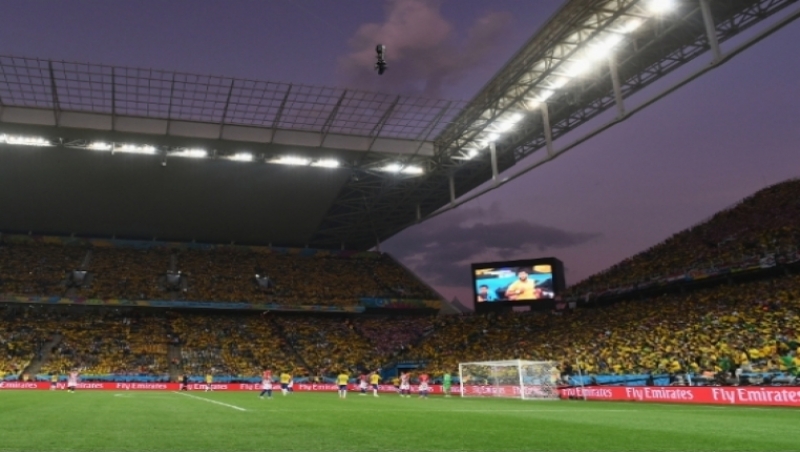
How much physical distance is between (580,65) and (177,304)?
37338 millimetres

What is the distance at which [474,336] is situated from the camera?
49.0 metres

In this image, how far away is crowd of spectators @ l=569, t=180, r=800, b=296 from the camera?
116ft

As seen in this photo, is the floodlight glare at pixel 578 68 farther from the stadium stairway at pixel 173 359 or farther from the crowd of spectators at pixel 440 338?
the stadium stairway at pixel 173 359

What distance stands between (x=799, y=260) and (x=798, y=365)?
464 inches

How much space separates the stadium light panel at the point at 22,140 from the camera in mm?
36000

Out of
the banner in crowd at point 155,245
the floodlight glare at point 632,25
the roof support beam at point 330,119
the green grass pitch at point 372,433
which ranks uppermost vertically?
the roof support beam at point 330,119

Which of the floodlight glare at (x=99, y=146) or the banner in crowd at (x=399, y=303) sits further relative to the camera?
the banner in crowd at (x=399, y=303)

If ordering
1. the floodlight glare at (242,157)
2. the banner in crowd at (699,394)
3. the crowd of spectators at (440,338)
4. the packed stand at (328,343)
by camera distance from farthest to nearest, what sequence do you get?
1. the packed stand at (328,343)
2. the floodlight glare at (242,157)
3. the crowd of spectators at (440,338)
4. the banner in crowd at (699,394)

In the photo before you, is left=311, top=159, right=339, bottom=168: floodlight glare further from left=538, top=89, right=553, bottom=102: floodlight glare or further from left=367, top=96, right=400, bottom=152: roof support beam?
left=538, top=89, right=553, bottom=102: floodlight glare

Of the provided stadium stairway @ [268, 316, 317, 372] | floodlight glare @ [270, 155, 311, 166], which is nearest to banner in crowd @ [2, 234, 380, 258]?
stadium stairway @ [268, 316, 317, 372]

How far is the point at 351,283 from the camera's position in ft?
193

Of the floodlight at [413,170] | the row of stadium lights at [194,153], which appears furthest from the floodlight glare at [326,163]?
the floodlight at [413,170]

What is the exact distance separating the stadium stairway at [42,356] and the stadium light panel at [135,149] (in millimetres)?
16444

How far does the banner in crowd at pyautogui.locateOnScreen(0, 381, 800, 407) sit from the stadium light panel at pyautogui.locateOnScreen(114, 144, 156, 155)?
15.7 metres
